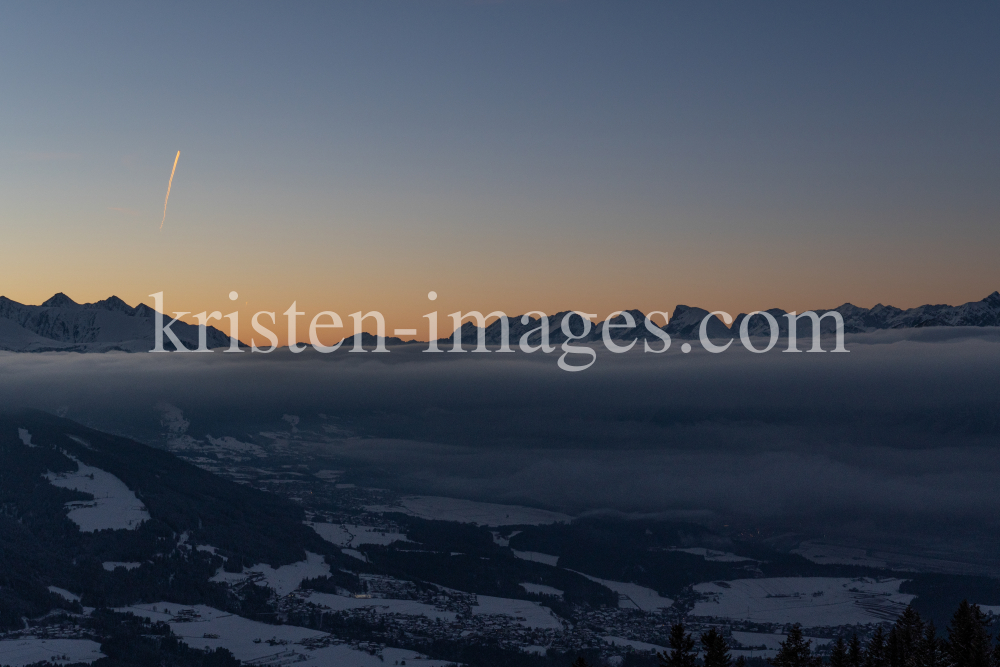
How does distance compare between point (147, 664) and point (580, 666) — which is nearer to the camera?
point (580, 666)

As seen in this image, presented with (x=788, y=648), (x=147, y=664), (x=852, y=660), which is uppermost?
(x=788, y=648)

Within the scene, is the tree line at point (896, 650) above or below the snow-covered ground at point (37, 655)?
above

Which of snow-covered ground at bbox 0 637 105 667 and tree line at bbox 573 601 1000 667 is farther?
snow-covered ground at bbox 0 637 105 667

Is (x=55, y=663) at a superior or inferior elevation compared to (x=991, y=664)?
inferior

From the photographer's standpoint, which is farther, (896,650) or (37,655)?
(37,655)

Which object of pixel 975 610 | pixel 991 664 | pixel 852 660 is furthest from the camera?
pixel 852 660

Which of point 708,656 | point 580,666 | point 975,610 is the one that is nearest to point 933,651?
point 975,610

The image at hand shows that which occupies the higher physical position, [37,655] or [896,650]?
[896,650]

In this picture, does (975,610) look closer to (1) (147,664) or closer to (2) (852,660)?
→ (2) (852,660)

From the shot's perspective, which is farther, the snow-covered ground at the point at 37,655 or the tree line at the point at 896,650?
the snow-covered ground at the point at 37,655

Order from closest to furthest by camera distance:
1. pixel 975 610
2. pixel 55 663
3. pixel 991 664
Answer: pixel 991 664, pixel 975 610, pixel 55 663

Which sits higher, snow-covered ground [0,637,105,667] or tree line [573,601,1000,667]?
tree line [573,601,1000,667]
